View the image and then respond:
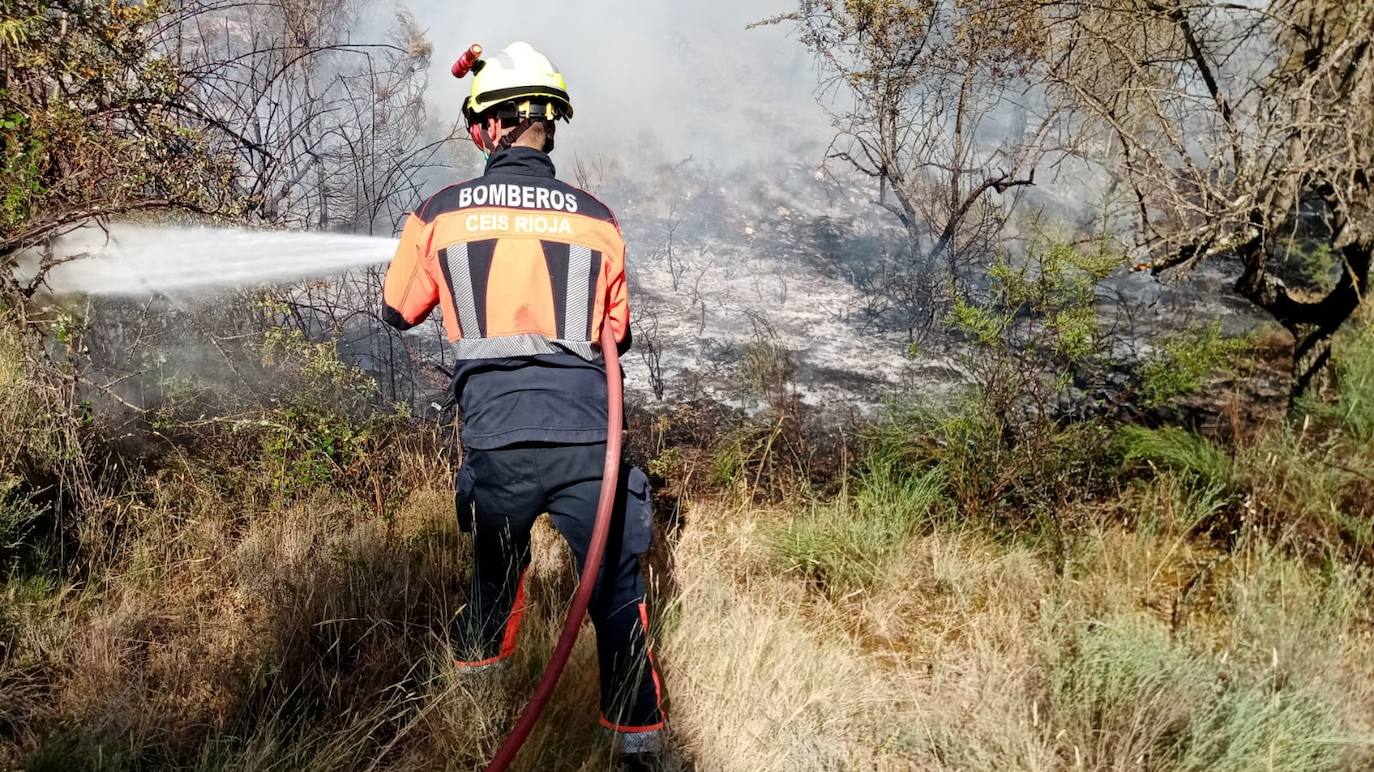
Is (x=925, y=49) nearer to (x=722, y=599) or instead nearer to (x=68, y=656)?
(x=722, y=599)

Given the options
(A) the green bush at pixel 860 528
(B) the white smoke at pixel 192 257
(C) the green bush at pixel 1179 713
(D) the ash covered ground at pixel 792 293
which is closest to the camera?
(C) the green bush at pixel 1179 713

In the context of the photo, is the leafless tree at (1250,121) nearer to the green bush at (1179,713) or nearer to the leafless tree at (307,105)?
the green bush at (1179,713)

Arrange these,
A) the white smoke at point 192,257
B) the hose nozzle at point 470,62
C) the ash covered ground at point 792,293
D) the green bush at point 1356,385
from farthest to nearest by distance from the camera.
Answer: the ash covered ground at point 792,293, the green bush at point 1356,385, the white smoke at point 192,257, the hose nozzle at point 470,62

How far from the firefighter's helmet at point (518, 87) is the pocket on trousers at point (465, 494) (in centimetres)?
109

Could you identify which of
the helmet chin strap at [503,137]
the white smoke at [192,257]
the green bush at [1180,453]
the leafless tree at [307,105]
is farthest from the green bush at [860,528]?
the leafless tree at [307,105]

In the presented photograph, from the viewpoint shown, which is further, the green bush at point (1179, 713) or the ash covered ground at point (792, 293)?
the ash covered ground at point (792, 293)

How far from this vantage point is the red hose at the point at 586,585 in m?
2.21

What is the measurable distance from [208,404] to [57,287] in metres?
0.78

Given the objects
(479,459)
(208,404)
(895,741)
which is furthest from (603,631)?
(208,404)

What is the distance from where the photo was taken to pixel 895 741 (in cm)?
253

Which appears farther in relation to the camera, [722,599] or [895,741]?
[722,599]

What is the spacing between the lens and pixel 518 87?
2.49 m

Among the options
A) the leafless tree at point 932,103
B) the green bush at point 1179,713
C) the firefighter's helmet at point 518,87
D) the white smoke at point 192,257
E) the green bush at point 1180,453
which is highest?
the leafless tree at point 932,103

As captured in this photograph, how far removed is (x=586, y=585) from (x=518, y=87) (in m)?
1.46
